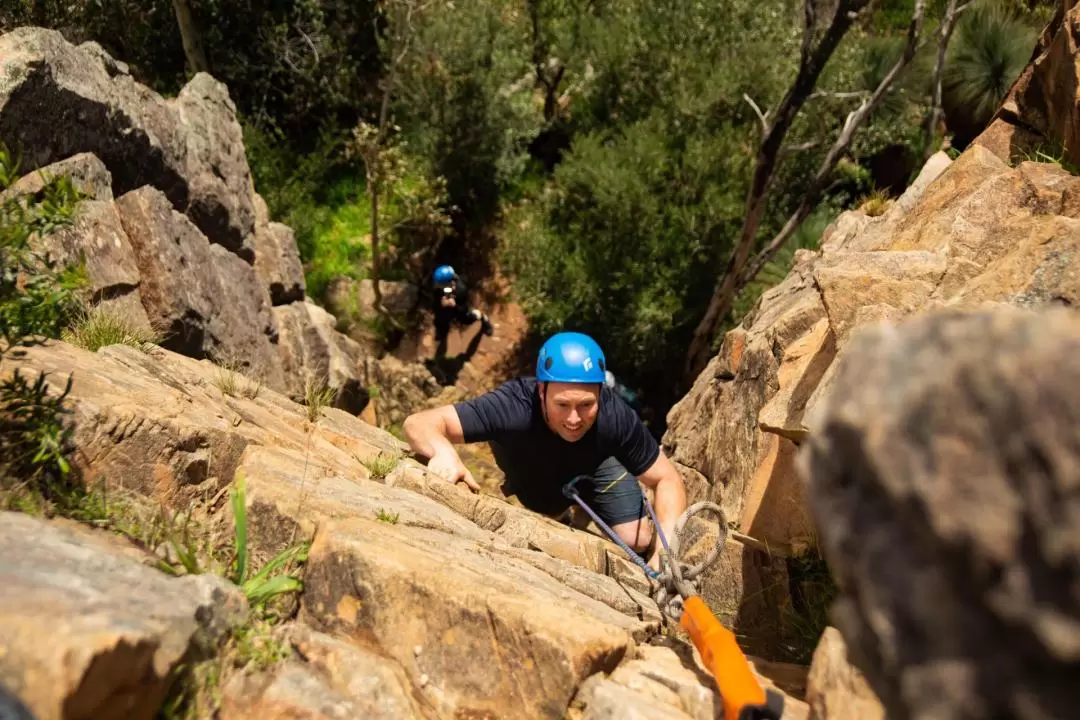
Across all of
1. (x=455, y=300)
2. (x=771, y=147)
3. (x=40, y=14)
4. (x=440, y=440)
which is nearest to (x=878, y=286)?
(x=440, y=440)

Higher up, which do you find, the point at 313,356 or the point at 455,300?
the point at 313,356

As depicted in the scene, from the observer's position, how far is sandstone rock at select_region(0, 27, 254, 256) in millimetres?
6215

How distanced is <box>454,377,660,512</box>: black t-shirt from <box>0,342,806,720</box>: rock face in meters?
1.17

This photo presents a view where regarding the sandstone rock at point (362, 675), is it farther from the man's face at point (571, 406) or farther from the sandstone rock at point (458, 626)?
the man's face at point (571, 406)

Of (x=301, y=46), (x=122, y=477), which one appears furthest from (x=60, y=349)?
(x=301, y=46)

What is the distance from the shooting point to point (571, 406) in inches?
215

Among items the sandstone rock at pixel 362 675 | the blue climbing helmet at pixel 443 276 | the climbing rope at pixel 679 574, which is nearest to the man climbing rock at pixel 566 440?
the climbing rope at pixel 679 574

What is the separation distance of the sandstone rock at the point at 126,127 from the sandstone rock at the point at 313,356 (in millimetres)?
1253

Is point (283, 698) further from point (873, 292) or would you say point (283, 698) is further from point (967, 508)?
point (873, 292)

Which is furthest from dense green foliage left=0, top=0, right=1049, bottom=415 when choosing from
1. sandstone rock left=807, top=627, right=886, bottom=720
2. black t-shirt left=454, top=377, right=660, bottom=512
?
sandstone rock left=807, top=627, right=886, bottom=720

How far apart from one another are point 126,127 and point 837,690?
797 cm

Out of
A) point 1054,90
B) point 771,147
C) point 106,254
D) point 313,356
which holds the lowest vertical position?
point 313,356

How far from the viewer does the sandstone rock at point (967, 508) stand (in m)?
1.52

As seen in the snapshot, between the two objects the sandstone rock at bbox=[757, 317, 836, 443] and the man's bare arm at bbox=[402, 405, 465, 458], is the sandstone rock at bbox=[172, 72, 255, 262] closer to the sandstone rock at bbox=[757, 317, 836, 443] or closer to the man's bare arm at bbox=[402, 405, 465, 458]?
the man's bare arm at bbox=[402, 405, 465, 458]
